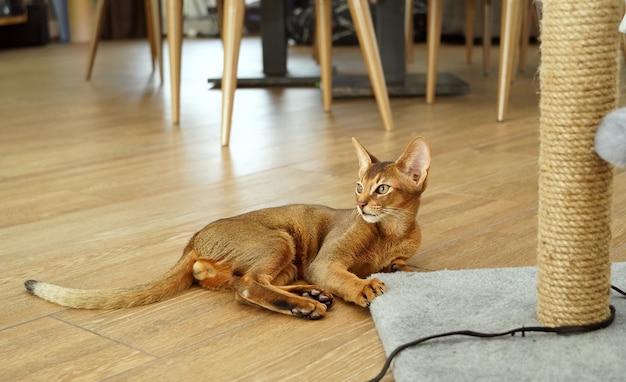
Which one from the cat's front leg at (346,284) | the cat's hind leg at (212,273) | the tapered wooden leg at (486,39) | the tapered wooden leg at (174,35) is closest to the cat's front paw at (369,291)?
the cat's front leg at (346,284)

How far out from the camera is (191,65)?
4840 millimetres

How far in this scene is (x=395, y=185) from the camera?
1.29 metres

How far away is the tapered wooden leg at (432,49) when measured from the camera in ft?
10.5

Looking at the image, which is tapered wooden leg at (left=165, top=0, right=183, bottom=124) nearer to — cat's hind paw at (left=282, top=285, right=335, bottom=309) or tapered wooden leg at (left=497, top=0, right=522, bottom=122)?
tapered wooden leg at (left=497, top=0, right=522, bottom=122)

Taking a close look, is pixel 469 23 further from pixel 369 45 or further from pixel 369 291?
pixel 369 291

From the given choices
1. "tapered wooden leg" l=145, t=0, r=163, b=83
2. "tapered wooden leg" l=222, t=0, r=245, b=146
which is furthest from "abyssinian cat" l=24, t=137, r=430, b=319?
"tapered wooden leg" l=145, t=0, r=163, b=83

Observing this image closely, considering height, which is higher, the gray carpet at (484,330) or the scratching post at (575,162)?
the scratching post at (575,162)

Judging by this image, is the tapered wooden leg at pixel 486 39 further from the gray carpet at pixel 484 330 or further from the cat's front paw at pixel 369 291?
the cat's front paw at pixel 369 291

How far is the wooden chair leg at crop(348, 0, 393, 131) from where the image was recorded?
254cm

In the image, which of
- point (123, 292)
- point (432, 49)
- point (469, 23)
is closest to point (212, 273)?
point (123, 292)

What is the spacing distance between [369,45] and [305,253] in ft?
4.46

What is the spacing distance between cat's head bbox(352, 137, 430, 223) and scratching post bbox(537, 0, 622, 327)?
280mm

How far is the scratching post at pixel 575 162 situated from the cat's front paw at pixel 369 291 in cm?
23

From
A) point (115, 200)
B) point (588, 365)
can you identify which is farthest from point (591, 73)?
point (115, 200)
